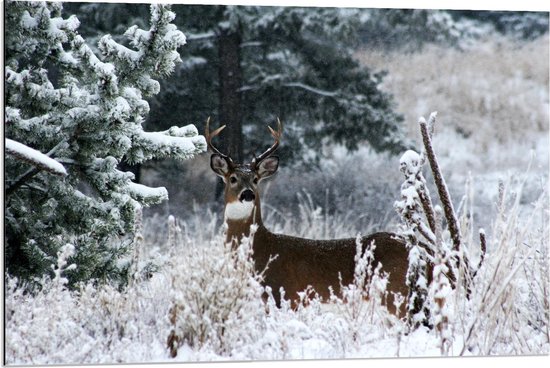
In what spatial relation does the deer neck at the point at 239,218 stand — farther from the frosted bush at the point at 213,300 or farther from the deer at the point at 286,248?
the frosted bush at the point at 213,300

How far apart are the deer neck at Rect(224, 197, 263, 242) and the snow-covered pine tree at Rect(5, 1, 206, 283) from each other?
0.50 meters

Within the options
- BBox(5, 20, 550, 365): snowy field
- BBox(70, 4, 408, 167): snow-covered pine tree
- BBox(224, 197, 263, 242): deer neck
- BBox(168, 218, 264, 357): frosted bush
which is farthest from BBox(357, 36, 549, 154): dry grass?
BBox(168, 218, 264, 357): frosted bush

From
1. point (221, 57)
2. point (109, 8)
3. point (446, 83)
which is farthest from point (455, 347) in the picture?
point (109, 8)

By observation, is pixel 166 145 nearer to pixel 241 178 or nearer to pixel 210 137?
pixel 210 137

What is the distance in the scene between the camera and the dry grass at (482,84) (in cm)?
707

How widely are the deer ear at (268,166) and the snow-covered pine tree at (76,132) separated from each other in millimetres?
491

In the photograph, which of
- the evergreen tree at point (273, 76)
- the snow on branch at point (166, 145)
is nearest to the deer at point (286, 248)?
the snow on branch at point (166, 145)

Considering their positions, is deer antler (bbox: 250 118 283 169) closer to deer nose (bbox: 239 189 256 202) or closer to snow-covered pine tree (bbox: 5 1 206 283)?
deer nose (bbox: 239 189 256 202)

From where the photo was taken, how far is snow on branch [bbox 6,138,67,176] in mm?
5656

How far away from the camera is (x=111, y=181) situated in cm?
631

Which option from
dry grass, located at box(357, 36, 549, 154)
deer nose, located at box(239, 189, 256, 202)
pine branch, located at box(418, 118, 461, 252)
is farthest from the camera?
dry grass, located at box(357, 36, 549, 154)

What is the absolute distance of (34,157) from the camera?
5.71 metres

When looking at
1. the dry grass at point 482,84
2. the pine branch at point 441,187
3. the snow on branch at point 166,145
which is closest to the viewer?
the pine branch at point 441,187

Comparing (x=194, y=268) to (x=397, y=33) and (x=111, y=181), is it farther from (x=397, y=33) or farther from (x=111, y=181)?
(x=397, y=33)
